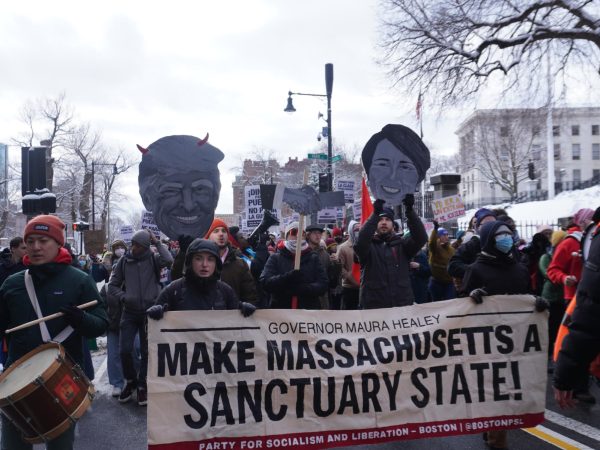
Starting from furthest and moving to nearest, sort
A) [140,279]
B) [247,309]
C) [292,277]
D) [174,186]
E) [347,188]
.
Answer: [347,188] < [140,279] < [292,277] < [174,186] < [247,309]

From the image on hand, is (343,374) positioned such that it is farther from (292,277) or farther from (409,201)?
(409,201)

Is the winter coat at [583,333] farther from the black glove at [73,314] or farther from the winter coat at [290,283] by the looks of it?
the winter coat at [290,283]

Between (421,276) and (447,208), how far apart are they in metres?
2.61

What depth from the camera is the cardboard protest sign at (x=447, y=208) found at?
11008mm

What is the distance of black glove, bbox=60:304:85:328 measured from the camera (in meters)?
3.39

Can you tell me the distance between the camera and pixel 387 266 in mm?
5508

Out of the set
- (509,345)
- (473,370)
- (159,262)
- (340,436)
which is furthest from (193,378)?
(159,262)

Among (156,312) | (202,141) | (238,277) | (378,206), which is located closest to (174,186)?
(202,141)

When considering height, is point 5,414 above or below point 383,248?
below

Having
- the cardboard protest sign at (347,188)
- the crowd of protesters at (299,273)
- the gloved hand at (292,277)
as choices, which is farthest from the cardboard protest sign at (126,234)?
the gloved hand at (292,277)

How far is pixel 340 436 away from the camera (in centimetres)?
396

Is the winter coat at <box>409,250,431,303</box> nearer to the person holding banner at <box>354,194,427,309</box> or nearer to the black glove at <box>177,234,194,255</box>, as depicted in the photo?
the person holding banner at <box>354,194,427,309</box>

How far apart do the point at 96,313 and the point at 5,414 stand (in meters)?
0.76

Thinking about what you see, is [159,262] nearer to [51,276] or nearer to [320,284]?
[320,284]
